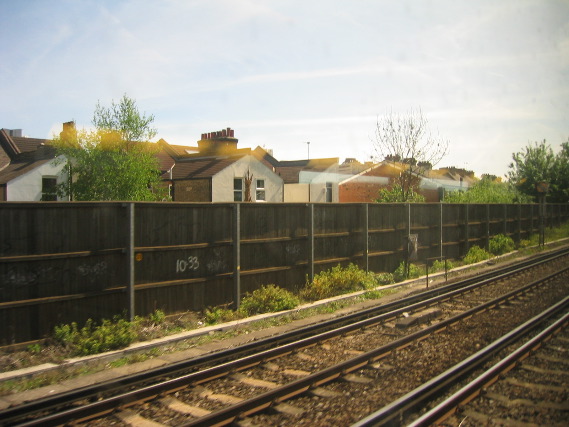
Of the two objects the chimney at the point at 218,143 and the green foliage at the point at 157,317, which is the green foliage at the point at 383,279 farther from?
the chimney at the point at 218,143

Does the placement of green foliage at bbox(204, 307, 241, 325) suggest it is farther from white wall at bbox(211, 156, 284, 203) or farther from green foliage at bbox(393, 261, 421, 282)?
white wall at bbox(211, 156, 284, 203)

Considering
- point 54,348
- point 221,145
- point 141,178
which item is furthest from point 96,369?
point 221,145

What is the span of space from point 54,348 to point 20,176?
2282 centimetres

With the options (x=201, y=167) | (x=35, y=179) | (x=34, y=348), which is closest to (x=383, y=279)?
(x=34, y=348)

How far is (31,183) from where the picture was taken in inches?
1078

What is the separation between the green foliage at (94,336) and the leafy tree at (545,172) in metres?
42.6

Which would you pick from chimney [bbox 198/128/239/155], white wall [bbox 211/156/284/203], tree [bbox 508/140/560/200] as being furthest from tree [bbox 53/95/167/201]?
tree [bbox 508/140/560/200]

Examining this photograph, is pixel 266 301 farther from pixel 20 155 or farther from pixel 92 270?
pixel 20 155

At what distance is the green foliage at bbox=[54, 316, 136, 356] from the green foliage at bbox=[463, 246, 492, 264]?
15.9 metres

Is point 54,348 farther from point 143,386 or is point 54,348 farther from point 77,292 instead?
point 143,386

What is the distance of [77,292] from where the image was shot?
8039mm

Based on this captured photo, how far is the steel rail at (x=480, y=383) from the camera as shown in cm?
504

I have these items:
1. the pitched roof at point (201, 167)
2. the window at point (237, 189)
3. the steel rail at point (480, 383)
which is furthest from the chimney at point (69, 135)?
the steel rail at point (480, 383)

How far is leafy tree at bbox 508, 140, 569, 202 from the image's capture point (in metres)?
43.5
